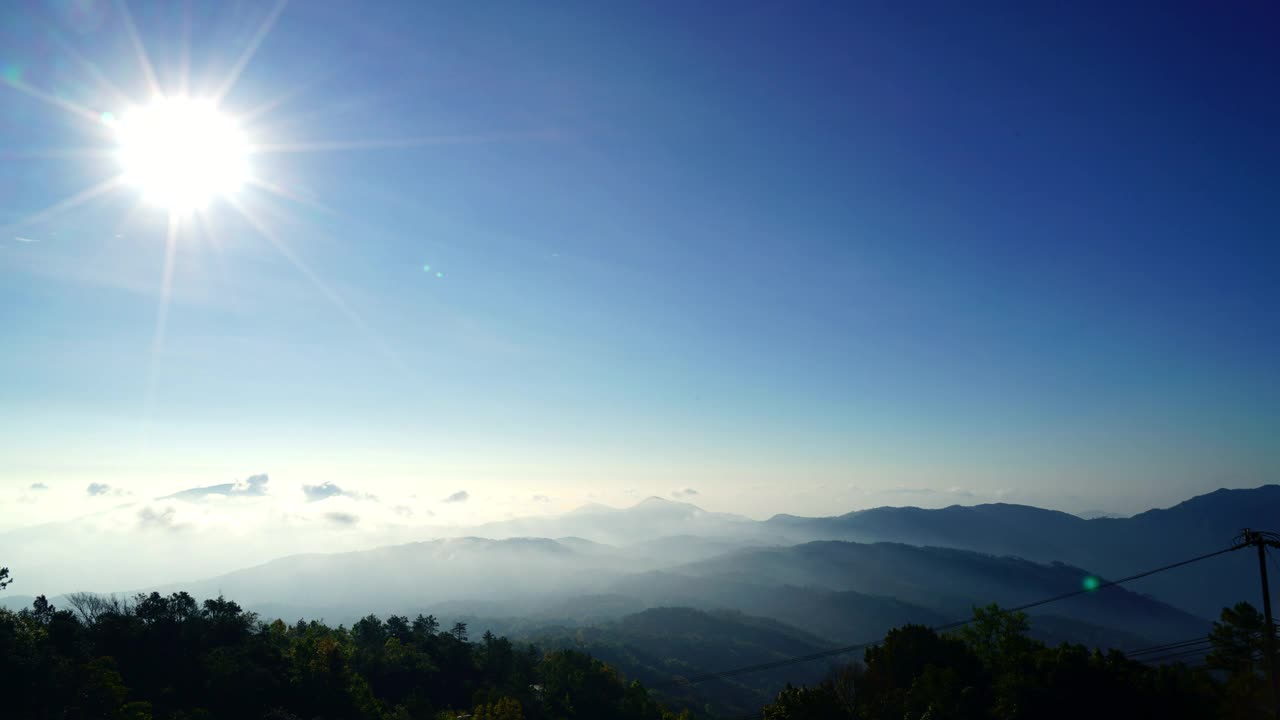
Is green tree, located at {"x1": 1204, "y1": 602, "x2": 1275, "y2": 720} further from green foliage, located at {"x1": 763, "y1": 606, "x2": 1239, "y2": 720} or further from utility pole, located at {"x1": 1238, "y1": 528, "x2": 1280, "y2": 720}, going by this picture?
utility pole, located at {"x1": 1238, "y1": 528, "x2": 1280, "y2": 720}

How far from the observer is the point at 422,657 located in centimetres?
9125

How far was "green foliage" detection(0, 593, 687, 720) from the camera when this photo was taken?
4759 cm

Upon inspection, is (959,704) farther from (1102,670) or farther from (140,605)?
(140,605)

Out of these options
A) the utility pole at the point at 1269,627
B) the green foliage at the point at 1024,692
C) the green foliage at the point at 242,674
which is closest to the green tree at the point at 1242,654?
the green foliage at the point at 1024,692

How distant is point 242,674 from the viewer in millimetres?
61438

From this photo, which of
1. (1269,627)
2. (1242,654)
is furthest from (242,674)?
(1242,654)

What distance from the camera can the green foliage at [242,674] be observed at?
47.6 metres

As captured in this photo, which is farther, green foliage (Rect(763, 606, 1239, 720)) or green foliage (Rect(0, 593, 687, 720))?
green foliage (Rect(0, 593, 687, 720))

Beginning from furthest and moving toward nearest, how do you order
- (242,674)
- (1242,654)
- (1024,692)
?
1. (242,674)
2. (1242,654)
3. (1024,692)

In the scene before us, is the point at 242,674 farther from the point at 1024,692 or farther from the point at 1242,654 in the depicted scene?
the point at 1242,654

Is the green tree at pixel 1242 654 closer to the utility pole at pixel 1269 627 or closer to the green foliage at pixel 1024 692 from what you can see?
the green foliage at pixel 1024 692

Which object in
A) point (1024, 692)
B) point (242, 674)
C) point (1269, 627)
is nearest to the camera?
point (1269, 627)

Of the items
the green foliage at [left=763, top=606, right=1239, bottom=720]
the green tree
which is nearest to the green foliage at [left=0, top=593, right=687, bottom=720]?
the green foliage at [left=763, top=606, right=1239, bottom=720]

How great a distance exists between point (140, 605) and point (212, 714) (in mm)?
25782
